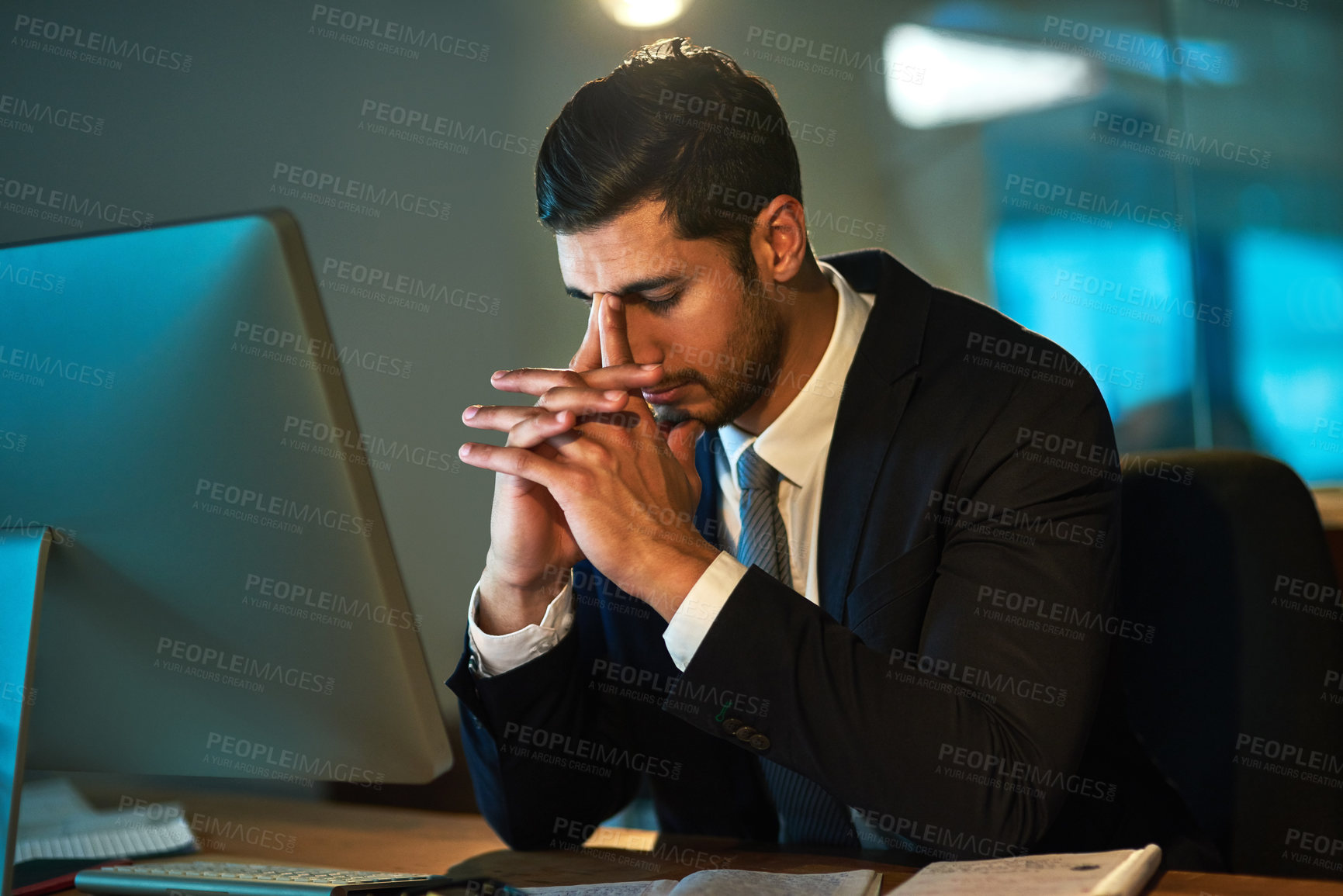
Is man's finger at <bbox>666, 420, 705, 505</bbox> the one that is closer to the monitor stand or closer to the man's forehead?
the man's forehead

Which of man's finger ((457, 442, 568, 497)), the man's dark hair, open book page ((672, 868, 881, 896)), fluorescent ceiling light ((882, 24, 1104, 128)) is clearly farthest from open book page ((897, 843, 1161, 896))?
fluorescent ceiling light ((882, 24, 1104, 128))

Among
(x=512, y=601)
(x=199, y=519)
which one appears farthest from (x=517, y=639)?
(x=199, y=519)

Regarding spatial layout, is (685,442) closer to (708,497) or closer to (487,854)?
(708,497)

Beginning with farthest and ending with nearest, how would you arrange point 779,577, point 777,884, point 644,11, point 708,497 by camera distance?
1. point 644,11
2. point 708,497
3. point 779,577
4. point 777,884

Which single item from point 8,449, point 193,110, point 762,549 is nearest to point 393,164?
point 193,110

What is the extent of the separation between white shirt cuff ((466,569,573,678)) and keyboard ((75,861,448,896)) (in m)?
0.36

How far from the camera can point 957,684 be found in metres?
0.95

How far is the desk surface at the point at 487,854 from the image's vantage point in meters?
0.73

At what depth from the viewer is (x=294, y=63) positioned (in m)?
2.65

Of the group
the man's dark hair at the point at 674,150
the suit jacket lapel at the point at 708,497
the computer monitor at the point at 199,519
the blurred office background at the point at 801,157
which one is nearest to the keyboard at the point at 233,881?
the computer monitor at the point at 199,519

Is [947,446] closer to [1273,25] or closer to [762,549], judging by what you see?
[762,549]

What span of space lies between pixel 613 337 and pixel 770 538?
12.3 inches

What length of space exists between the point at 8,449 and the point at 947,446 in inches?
34.6

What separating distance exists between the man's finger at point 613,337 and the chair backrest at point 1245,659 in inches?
23.1
